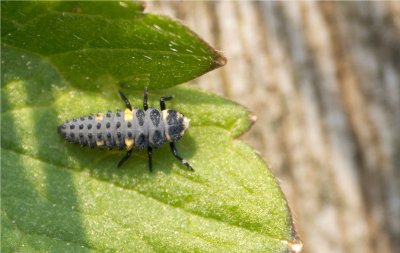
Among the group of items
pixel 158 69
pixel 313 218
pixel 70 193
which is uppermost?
pixel 158 69

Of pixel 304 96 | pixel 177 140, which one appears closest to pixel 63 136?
pixel 177 140

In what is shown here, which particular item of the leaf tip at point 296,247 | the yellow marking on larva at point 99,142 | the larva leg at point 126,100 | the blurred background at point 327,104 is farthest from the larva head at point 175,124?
the blurred background at point 327,104

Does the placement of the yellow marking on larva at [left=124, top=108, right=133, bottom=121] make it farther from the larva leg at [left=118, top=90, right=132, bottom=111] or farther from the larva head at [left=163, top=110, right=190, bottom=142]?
the larva head at [left=163, top=110, right=190, bottom=142]

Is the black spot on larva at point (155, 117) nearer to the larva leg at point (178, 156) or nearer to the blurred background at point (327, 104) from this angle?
the larva leg at point (178, 156)

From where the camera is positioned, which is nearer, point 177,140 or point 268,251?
point 268,251

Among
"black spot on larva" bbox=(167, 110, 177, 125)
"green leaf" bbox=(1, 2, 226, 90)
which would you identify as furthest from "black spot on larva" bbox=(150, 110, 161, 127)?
"green leaf" bbox=(1, 2, 226, 90)

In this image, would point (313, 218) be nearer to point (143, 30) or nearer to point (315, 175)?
point (315, 175)
